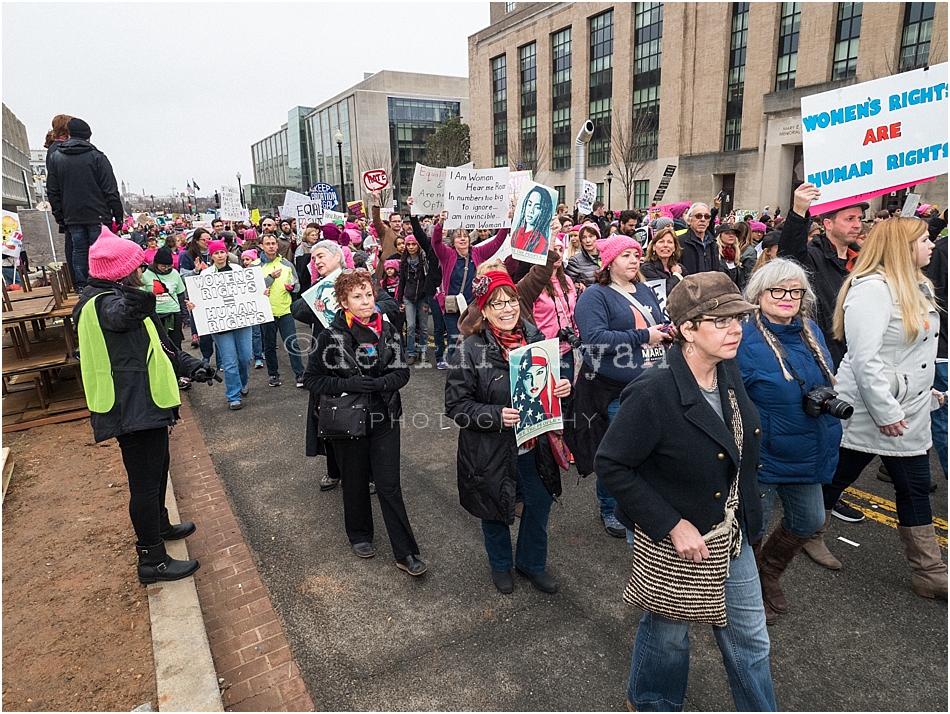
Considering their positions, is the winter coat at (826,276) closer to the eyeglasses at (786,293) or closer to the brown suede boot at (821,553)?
the brown suede boot at (821,553)

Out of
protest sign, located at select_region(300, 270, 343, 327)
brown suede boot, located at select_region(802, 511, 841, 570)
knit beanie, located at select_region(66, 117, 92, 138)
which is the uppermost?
knit beanie, located at select_region(66, 117, 92, 138)

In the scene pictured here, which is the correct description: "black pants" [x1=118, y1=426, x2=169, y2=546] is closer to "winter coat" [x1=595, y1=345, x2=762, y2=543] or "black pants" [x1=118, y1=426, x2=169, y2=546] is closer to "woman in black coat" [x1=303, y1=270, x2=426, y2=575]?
"woman in black coat" [x1=303, y1=270, x2=426, y2=575]

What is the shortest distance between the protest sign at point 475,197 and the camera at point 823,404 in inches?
207

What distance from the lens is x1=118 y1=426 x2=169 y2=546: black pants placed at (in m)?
3.74

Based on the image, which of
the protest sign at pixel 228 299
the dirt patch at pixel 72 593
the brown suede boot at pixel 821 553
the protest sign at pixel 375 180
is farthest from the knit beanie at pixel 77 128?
the brown suede boot at pixel 821 553

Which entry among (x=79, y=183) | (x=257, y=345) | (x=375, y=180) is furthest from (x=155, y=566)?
(x=375, y=180)

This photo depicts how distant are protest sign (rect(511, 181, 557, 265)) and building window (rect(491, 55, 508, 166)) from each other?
5343cm

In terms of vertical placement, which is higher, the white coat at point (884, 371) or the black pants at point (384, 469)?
the white coat at point (884, 371)

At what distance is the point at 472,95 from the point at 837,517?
199 ft

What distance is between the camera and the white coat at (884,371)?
3387 mm

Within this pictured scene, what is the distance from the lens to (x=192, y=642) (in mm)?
3242

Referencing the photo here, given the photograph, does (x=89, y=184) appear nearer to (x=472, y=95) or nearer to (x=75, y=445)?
(x=75, y=445)

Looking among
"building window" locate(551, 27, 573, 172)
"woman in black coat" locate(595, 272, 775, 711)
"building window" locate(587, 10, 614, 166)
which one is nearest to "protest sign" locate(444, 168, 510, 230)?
"woman in black coat" locate(595, 272, 775, 711)

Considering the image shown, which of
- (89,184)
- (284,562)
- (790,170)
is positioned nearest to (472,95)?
(790,170)
